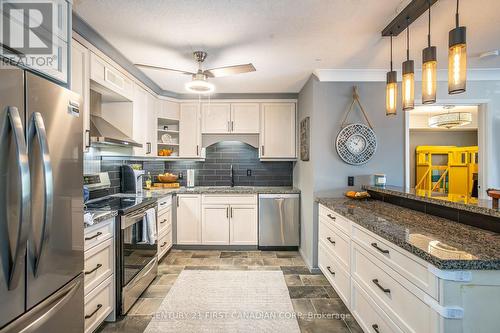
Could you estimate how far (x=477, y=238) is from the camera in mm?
1362

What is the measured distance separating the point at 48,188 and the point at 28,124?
289mm

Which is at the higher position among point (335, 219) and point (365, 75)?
point (365, 75)

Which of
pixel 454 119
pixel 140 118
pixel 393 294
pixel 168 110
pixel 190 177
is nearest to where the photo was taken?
pixel 393 294

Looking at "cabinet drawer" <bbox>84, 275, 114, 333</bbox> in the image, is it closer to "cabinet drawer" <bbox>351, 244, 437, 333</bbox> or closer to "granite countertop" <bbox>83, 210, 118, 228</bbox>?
"granite countertop" <bbox>83, 210, 118, 228</bbox>

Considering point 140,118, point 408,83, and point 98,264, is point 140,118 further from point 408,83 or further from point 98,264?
point 408,83

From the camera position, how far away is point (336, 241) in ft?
7.80

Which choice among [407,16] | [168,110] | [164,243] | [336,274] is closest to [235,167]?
[168,110]

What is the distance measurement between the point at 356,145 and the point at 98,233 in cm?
280

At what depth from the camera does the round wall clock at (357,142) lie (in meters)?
3.09

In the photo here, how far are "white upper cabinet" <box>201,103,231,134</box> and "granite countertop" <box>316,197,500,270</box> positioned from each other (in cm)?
256

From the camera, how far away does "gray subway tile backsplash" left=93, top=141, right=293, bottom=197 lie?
454 cm

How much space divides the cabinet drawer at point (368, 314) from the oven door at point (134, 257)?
6.24 feet

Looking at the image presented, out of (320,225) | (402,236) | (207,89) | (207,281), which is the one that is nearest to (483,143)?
(320,225)

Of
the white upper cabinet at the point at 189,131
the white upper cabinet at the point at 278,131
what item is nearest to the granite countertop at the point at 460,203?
the white upper cabinet at the point at 278,131
